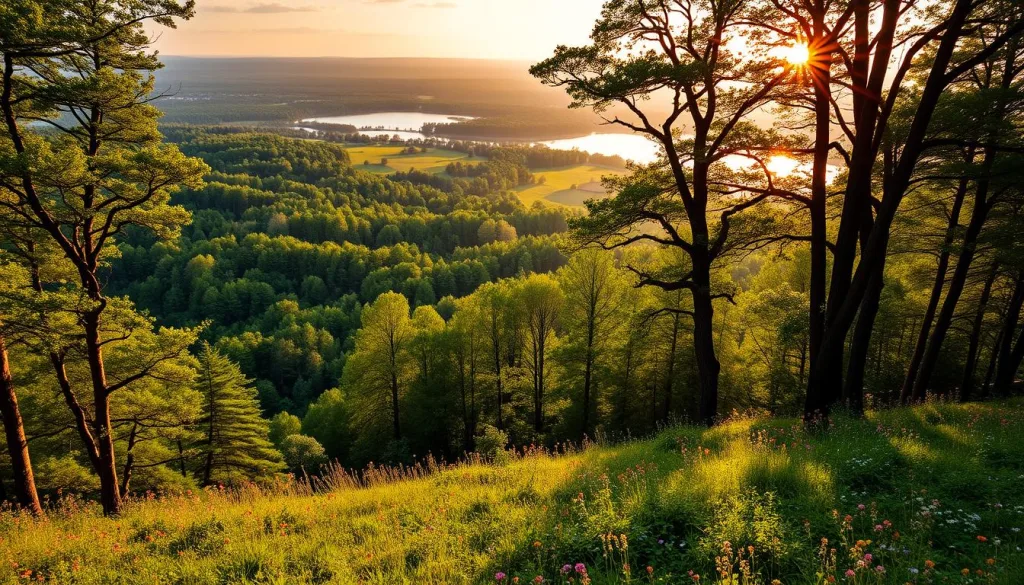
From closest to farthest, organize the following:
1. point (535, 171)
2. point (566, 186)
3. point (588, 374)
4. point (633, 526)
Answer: point (633, 526) < point (588, 374) < point (566, 186) < point (535, 171)

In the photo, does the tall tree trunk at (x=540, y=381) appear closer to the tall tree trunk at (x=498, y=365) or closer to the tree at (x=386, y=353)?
the tall tree trunk at (x=498, y=365)

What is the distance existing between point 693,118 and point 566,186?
460ft

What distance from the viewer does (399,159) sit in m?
180


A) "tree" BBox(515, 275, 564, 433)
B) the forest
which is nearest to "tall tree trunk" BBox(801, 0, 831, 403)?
the forest

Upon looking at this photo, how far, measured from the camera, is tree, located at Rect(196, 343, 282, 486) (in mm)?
25188

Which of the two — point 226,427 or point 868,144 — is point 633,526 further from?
point 226,427

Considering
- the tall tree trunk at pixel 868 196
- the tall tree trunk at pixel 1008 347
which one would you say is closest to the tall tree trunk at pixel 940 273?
the tall tree trunk at pixel 1008 347

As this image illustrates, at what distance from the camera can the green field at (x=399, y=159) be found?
540ft

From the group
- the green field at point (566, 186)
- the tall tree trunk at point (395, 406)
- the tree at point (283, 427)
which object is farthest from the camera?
the green field at point (566, 186)

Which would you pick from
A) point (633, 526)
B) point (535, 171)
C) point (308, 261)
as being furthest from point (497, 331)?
point (535, 171)

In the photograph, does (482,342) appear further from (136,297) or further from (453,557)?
(136,297)

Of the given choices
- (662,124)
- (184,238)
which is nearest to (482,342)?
(662,124)

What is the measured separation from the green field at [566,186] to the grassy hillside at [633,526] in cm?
11917

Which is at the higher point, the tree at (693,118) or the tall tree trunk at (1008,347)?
the tree at (693,118)
